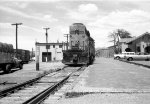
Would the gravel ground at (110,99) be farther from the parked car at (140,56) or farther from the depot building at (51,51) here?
the depot building at (51,51)

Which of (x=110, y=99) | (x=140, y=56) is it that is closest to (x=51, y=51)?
(x=140, y=56)

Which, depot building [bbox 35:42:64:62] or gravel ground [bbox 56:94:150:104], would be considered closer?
gravel ground [bbox 56:94:150:104]

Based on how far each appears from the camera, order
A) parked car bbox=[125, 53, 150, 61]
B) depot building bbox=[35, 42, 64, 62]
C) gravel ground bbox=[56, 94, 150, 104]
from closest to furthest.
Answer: gravel ground bbox=[56, 94, 150, 104] < parked car bbox=[125, 53, 150, 61] < depot building bbox=[35, 42, 64, 62]

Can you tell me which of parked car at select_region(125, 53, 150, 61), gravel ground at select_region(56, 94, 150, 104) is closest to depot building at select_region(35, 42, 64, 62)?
parked car at select_region(125, 53, 150, 61)

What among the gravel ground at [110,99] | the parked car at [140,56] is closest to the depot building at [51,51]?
the parked car at [140,56]

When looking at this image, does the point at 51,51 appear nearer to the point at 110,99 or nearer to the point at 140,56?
the point at 140,56

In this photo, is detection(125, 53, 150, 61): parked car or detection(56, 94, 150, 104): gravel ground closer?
detection(56, 94, 150, 104): gravel ground

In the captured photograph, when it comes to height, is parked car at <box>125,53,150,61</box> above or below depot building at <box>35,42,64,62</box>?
below

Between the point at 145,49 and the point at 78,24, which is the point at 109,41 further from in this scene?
the point at 78,24

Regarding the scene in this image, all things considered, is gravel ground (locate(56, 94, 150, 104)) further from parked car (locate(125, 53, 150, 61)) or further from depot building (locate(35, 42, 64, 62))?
depot building (locate(35, 42, 64, 62))

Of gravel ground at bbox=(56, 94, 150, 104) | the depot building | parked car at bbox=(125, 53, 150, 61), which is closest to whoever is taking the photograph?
gravel ground at bbox=(56, 94, 150, 104)

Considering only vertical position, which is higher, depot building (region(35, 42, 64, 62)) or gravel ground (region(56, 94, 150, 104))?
depot building (region(35, 42, 64, 62))

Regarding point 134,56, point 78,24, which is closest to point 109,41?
point 134,56

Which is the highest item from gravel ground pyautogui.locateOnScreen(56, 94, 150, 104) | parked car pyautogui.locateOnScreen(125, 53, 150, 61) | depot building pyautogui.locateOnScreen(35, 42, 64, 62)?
depot building pyautogui.locateOnScreen(35, 42, 64, 62)
